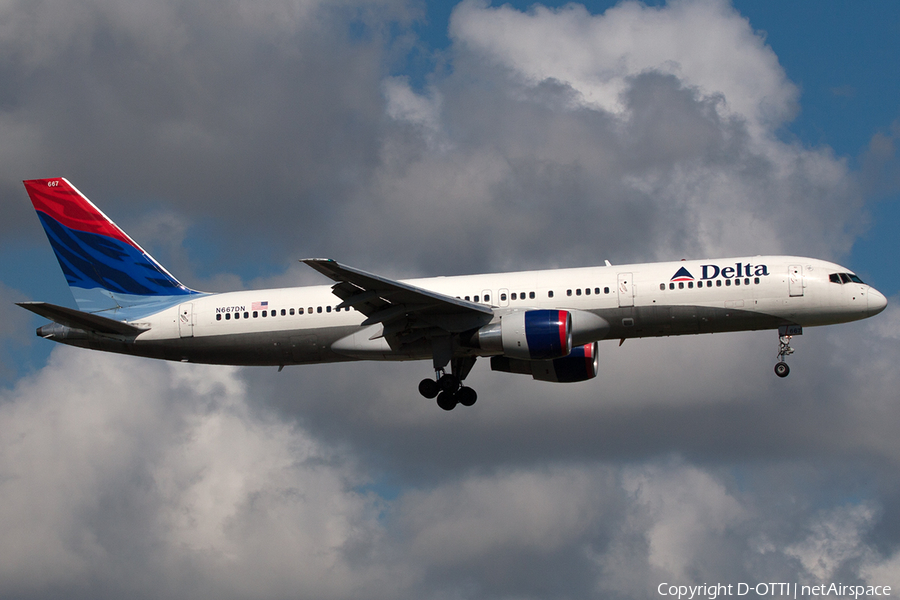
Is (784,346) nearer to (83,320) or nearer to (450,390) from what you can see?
(450,390)

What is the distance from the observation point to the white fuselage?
141 ft

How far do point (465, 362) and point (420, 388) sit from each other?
100 inches

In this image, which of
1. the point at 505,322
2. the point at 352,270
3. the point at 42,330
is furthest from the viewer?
the point at 42,330

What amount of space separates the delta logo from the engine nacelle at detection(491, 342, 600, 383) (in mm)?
6778

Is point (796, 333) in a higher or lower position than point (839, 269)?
lower

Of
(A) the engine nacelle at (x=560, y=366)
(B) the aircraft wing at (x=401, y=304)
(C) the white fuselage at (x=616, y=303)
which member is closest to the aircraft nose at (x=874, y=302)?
(C) the white fuselage at (x=616, y=303)

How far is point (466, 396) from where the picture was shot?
4766cm

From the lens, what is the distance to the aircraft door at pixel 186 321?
4681cm

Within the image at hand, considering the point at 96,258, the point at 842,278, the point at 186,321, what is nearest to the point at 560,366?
the point at 842,278

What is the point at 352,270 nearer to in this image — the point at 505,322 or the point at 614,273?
the point at 505,322

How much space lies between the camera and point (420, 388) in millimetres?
47469

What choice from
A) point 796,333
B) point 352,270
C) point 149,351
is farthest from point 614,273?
point 149,351

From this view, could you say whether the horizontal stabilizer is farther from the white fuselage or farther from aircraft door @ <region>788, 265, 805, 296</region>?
aircraft door @ <region>788, 265, 805, 296</region>

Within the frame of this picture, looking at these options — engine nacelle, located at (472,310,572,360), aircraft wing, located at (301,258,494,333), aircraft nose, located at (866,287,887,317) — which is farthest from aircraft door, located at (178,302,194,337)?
aircraft nose, located at (866,287,887,317)
